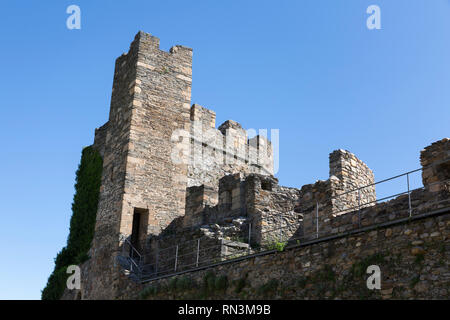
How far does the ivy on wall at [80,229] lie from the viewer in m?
19.7

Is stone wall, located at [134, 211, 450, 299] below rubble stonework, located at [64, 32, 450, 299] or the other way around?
below

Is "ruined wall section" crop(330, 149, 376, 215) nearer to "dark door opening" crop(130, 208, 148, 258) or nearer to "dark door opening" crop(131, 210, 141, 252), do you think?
"dark door opening" crop(130, 208, 148, 258)

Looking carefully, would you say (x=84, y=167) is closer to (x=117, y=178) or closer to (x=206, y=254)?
(x=117, y=178)

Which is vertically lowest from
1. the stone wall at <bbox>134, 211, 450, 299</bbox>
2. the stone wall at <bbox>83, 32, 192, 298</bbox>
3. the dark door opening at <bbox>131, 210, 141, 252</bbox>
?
the stone wall at <bbox>134, 211, 450, 299</bbox>

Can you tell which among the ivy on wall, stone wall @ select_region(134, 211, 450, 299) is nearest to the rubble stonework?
stone wall @ select_region(134, 211, 450, 299)

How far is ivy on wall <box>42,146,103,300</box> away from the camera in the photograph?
1970cm

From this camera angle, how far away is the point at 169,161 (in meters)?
18.7

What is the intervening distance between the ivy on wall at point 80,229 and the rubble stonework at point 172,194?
2.62ft

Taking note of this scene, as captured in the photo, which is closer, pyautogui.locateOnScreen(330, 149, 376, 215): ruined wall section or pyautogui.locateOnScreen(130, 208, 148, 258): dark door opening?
pyautogui.locateOnScreen(330, 149, 376, 215): ruined wall section

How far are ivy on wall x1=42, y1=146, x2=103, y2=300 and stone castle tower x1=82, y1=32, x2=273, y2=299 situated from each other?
2.80 feet

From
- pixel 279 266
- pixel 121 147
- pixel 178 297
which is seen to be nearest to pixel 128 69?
pixel 121 147

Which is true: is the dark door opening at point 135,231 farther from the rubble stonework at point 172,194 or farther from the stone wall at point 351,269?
the stone wall at point 351,269

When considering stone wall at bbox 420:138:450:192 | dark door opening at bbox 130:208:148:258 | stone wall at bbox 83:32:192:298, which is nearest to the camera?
stone wall at bbox 420:138:450:192
